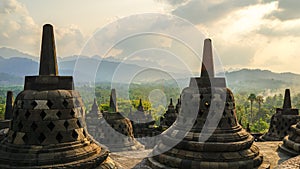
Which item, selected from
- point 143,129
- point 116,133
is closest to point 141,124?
point 143,129

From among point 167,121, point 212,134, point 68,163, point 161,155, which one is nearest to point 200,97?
point 212,134

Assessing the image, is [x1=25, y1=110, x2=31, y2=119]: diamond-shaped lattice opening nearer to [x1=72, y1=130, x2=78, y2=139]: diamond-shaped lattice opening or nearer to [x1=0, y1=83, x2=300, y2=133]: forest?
[x1=72, y1=130, x2=78, y2=139]: diamond-shaped lattice opening

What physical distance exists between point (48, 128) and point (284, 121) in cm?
1321

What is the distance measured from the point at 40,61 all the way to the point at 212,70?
504cm

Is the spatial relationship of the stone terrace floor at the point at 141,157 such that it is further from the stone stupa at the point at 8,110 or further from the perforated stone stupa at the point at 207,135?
the stone stupa at the point at 8,110

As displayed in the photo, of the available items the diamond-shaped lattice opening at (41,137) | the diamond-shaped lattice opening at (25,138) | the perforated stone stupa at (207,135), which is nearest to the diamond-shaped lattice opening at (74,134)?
the diamond-shaped lattice opening at (41,137)

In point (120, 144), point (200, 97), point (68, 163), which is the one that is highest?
point (200, 97)

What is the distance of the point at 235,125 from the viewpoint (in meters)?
8.80

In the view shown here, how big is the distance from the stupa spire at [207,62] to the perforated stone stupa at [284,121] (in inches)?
335

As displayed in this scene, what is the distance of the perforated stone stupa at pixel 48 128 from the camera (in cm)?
561

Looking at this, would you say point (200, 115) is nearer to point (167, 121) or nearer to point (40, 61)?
point (40, 61)

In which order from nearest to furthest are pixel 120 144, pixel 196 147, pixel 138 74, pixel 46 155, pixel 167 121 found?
pixel 46 155 < pixel 196 147 < pixel 138 74 < pixel 120 144 < pixel 167 121

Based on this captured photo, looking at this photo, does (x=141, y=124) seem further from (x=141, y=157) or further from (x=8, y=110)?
(x=141, y=157)

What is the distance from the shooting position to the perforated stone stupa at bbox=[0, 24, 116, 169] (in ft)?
18.4
